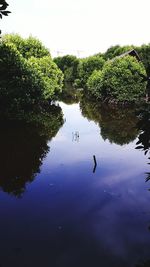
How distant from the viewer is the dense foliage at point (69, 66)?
291 ft

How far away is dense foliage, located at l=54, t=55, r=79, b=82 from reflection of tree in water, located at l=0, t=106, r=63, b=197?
60.6 meters

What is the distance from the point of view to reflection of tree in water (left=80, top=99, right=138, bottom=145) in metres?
21.6

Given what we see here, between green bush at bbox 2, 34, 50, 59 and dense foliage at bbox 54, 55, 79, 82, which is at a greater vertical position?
green bush at bbox 2, 34, 50, 59

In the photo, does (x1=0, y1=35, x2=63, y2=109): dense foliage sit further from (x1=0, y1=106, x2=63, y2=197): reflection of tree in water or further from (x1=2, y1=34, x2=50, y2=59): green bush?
(x1=2, y1=34, x2=50, y2=59): green bush

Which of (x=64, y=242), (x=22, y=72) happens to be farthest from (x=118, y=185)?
(x=22, y=72)

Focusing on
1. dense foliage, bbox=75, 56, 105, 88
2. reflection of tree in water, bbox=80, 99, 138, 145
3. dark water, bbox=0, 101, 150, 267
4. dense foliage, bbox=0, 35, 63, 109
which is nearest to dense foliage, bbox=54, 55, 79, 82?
dense foliage, bbox=75, 56, 105, 88

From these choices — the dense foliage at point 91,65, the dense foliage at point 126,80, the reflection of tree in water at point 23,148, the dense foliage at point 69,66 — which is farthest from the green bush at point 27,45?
the dense foliage at point 69,66

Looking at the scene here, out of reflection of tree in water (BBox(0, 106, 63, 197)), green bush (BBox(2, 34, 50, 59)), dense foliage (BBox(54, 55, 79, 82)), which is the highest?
green bush (BBox(2, 34, 50, 59))

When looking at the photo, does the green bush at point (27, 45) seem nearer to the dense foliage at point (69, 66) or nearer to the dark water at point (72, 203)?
the dark water at point (72, 203)

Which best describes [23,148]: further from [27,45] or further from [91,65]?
[91,65]

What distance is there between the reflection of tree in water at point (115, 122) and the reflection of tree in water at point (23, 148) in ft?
12.1

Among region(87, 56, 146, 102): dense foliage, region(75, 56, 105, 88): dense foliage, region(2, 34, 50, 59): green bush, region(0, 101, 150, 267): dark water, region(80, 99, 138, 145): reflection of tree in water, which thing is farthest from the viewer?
region(75, 56, 105, 88): dense foliage

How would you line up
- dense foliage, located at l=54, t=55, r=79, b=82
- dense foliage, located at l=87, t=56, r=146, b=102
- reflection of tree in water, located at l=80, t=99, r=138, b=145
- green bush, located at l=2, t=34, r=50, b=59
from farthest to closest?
dense foliage, located at l=54, t=55, r=79, b=82, dense foliage, located at l=87, t=56, r=146, b=102, green bush, located at l=2, t=34, r=50, b=59, reflection of tree in water, located at l=80, t=99, r=138, b=145

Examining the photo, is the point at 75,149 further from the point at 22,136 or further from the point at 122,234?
the point at 122,234
